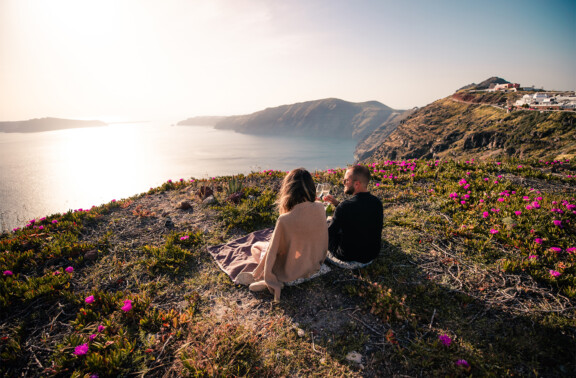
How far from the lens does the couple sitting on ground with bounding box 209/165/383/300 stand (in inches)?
134

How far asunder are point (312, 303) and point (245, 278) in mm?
1217

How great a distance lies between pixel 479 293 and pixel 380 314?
1.61m

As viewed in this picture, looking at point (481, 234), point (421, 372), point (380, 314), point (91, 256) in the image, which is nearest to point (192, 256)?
point (91, 256)

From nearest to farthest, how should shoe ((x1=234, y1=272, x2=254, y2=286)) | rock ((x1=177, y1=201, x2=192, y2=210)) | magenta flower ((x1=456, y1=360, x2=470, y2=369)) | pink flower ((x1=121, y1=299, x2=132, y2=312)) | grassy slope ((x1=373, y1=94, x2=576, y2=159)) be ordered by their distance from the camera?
magenta flower ((x1=456, y1=360, x2=470, y2=369)) < pink flower ((x1=121, y1=299, x2=132, y2=312)) < shoe ((x1=234, y1=272, x2=254, y2=286)) < rock ((x1=177, y1=201, x2=192, y2=210)) < grassy slope ((x1=373, y1=94, x2=576, y2=159))

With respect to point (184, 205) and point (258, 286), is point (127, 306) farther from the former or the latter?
point (184, 205)

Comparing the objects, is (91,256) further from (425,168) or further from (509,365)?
(425,168)

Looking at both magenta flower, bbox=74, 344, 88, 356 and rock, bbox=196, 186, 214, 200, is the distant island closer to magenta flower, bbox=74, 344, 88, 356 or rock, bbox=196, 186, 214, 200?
rock, bbox=196, 186, 214, 200

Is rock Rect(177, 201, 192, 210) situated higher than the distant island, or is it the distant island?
the distant island

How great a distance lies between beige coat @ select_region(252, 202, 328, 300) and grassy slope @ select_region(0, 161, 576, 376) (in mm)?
332

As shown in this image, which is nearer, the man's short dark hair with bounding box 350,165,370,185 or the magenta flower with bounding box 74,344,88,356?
the magenta flower with bounding box 74,344,88,356

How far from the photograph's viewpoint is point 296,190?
3373 mm

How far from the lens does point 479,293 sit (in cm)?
348

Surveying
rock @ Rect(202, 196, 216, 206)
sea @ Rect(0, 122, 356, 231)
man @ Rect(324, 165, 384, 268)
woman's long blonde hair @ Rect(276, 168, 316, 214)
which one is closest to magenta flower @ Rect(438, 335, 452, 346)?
man @ Rect(324, 165, 384, 268)

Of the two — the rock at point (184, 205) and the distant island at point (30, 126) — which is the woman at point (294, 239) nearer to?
the rock at point (184, 205)
